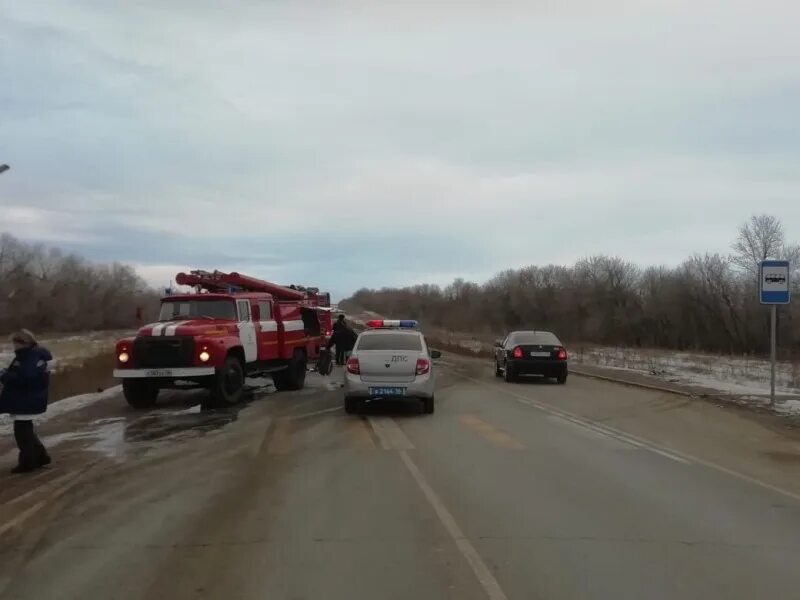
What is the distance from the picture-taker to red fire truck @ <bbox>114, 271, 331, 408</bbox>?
51.2ft

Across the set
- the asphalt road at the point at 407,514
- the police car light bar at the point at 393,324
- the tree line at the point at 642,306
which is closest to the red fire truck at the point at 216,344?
the police car light bar at the point at 393,324

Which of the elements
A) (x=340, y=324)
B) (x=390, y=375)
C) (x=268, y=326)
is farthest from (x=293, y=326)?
(x=390, y=375)

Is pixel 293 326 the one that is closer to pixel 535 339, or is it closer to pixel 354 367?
pixel 354 367

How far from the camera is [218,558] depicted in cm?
558

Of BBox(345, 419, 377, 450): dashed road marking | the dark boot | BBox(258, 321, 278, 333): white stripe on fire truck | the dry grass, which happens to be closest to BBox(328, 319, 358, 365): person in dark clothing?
BBox(258, 321, 278, 333): white stripe on fire truck

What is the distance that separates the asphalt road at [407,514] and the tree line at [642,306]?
49.9m

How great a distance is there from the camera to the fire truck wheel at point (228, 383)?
15945 mm

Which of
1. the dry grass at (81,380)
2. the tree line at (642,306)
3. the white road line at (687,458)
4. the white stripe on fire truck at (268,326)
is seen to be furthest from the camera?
the tree line at (642,306)

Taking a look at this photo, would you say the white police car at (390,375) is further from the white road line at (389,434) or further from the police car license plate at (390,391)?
the white road line at (389,434)

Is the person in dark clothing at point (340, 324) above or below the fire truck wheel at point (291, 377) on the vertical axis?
above

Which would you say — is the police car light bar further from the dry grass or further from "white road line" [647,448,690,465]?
"white road line" [647,448,690,465]

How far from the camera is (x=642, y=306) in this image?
3445 inches

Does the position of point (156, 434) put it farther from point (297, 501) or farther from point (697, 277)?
point (697, 277)

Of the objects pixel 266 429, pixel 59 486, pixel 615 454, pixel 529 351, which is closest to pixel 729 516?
pixel 615 454
